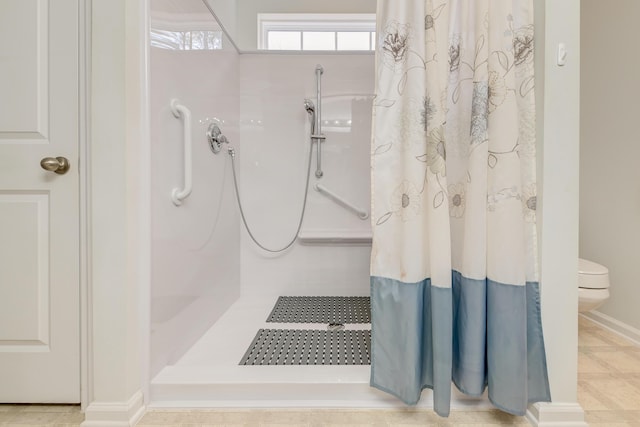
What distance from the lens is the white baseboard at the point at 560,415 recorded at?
1050mm

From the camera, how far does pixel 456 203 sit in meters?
1.11

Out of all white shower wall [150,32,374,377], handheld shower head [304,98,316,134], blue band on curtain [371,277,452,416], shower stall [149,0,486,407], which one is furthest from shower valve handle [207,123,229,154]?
blue band on curtain [371,277,452,416]

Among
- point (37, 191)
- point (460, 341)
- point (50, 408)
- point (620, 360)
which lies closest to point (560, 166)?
point (460, 341)

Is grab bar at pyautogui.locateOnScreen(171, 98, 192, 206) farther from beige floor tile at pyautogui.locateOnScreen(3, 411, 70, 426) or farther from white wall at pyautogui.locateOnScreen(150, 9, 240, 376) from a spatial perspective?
beige floor tile at pyautogui.locateOnScreen(3, 411, 70, 426)

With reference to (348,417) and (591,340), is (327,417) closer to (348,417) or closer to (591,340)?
(348,417)

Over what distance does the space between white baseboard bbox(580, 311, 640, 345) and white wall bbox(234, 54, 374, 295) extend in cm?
145

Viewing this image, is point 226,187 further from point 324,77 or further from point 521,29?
point 521,29

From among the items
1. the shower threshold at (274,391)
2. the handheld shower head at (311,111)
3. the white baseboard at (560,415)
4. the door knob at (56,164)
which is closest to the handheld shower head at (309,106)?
the handheld shower head at (311,111)

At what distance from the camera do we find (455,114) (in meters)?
1.10

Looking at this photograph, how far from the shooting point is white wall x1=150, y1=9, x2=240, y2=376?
1231mm

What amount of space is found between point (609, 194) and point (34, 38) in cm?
294

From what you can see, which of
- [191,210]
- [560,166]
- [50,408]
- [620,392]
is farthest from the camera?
[191,210]

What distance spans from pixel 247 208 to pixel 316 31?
5.28ft

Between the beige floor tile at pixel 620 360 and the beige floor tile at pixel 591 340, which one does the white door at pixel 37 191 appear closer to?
the beige floor tile at pixel 620 360
